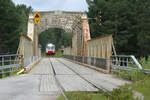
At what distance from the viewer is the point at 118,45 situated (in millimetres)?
43250

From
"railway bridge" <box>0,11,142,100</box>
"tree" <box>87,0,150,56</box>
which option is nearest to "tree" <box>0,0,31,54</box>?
"railway bridge" <box>0,11,142,100</box>

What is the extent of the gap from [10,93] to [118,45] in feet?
125

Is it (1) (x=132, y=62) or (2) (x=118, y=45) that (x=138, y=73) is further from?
(2) (x=118, y=45)

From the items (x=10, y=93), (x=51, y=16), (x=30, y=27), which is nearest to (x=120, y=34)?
(x=51, y=16)

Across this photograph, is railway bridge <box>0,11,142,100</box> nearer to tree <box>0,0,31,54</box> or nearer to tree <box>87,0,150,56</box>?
tree <box>87,0,150,56</box>

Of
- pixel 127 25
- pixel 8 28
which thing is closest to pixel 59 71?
pixel 127 25

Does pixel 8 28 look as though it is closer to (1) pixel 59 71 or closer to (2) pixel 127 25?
(2) pixel 127 25

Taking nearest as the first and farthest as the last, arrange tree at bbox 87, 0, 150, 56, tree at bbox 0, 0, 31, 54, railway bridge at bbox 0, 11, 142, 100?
railway bridge at bbox 0, 11, 142, 100
tree at bbox 87, 0, 150, 56
tree at bbox 0, 0, 31, 54

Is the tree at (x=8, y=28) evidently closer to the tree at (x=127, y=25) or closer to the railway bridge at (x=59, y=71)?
the railway bridge at (x=59, y=71)

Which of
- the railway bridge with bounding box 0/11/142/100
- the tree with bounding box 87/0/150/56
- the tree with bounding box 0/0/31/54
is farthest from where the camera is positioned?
the tree with bounding box 0/0/31/54

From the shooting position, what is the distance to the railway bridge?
23.9 feet

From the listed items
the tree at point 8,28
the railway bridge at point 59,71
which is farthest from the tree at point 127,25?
the tree at point 8,28

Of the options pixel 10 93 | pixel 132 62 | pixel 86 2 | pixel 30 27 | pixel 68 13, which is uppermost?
pixel 86 2

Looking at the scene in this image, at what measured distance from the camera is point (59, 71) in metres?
15.0
